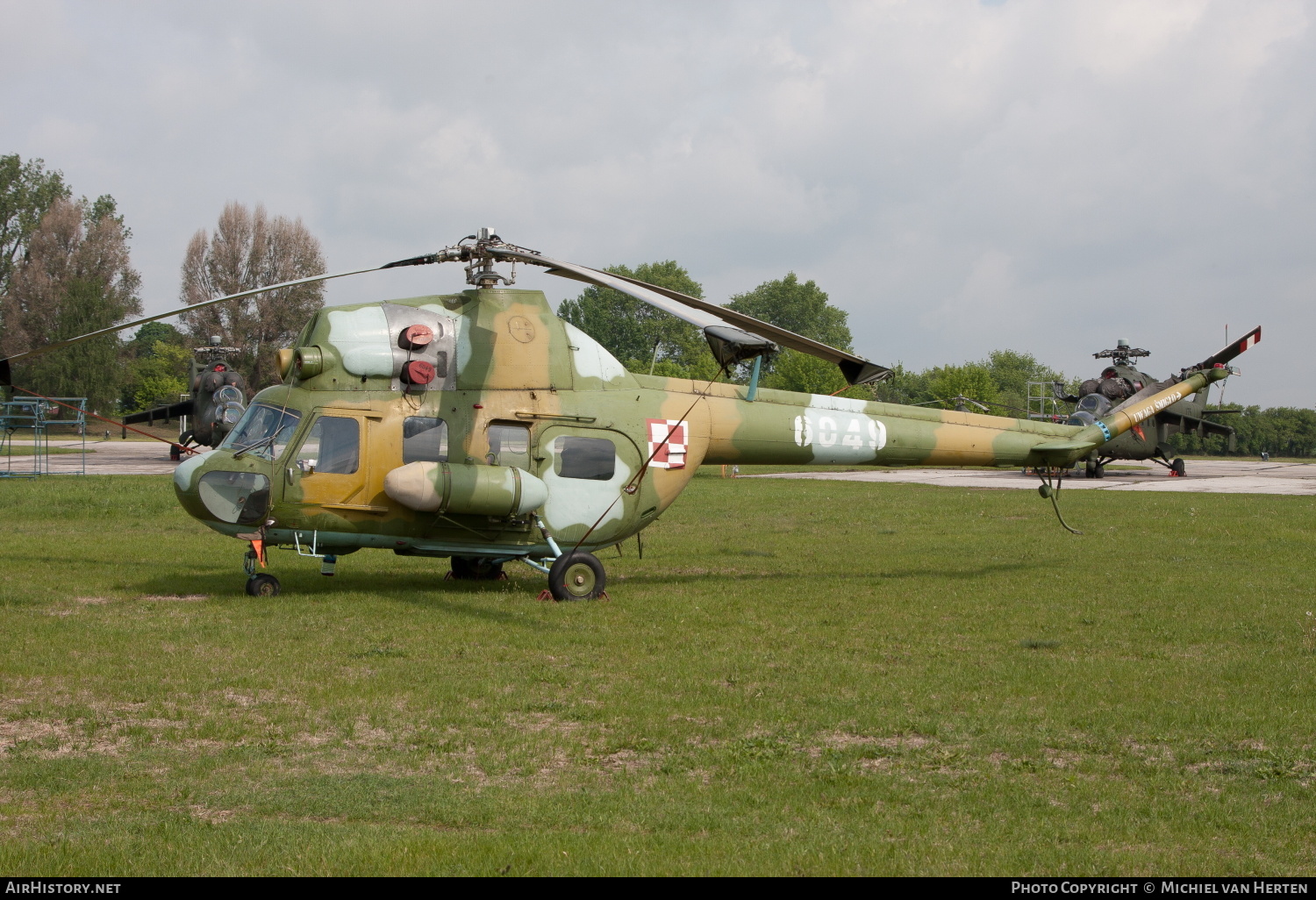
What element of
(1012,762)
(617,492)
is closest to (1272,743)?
(1012,762)

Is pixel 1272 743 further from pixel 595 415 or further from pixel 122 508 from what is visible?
pixel 122 508

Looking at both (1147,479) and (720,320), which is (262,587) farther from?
(1147,479)

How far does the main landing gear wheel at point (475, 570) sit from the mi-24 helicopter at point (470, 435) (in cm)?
147

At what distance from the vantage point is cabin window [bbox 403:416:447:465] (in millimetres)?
13617

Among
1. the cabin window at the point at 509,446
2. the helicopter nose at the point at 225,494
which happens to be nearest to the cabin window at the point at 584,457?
the cabin window at the point at 509,446

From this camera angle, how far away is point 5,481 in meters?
29.3

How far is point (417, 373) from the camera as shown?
13.6 metres

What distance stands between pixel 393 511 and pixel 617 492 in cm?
286

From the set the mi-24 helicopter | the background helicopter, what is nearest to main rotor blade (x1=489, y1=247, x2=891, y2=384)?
the mi-24 helicopter

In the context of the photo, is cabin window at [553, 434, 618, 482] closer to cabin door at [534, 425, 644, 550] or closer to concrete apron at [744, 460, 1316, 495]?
cabin door at [534, 425, 644, 550]

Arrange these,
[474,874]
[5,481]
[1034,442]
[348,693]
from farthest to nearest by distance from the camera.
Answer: [5,481] → [1034,442] → [348,693] → [474,874]

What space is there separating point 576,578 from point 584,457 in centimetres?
159

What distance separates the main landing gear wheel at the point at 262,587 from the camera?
13.8 meters

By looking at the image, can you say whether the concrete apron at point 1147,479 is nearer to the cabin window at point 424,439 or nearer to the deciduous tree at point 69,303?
the cabin window at point 424,439
